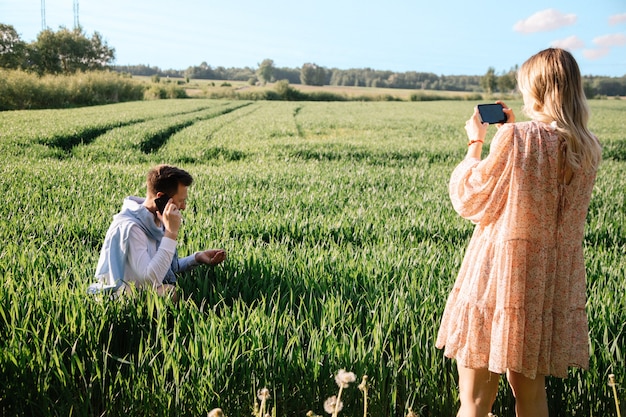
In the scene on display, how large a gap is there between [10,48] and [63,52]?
1783cm

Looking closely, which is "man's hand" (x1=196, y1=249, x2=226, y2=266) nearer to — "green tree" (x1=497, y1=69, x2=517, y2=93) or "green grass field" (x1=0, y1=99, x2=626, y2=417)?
"green grass field" (x1=0, y1=99, x2=626, y2=417)

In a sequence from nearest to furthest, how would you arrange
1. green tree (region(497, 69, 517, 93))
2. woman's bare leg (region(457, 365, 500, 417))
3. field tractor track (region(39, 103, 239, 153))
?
woman's bare leg (region(457, 365, 500, 417)) < field tractor track (region(39, 103, 239, 153)) < green tree (region(497, 69, 517, 93))

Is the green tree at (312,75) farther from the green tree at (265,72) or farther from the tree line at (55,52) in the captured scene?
the tree line at (55,52)

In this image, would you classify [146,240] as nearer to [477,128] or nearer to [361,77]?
[477,128]

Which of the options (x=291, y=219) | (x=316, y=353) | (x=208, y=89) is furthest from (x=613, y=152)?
(x=208, y=89)

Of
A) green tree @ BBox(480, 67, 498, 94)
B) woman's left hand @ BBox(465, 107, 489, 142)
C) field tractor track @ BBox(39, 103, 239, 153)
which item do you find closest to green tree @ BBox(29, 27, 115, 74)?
field tractor track @ BBox(39, 103, 239, 153)

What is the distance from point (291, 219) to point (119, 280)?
2.68 meters

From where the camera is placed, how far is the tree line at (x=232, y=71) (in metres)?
60.4

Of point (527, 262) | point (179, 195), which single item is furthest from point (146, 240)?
point (527, 262)

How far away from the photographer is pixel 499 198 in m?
1.84

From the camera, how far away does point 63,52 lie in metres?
71.1

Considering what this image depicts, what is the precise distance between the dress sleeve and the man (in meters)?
1.60

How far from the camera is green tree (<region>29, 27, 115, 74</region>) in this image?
66225 millimetres

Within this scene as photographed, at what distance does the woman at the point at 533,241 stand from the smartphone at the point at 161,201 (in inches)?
70.0
